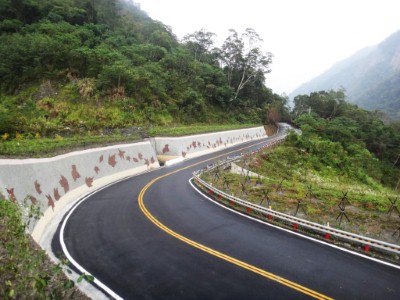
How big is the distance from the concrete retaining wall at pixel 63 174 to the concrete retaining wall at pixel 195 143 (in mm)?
3587

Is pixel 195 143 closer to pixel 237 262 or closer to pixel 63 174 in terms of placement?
pixel 63 174

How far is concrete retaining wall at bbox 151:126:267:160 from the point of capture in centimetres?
3181

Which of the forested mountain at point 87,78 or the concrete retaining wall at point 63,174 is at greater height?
the forested mountain at point 87,78

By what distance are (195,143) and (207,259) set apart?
26.5 metres

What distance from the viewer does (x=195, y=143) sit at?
35625 mm

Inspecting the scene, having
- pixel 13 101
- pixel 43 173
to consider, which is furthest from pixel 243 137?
pixel 43 173

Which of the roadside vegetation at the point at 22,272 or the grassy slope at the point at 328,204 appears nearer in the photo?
the roadside vegetation at the point at 22,272

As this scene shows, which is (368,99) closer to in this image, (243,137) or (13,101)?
(243,137)

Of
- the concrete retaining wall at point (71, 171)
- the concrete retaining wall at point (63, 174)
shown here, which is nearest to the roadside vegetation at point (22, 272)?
the concrete retaining wall at point (71, 171)

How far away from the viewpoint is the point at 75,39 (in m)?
38.4

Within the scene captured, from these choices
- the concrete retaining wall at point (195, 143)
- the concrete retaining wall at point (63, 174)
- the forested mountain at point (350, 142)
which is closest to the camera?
the concrete retaining wall at point (63, 174)

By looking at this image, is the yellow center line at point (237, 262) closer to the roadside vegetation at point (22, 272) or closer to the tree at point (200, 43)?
the roadside vegetation at point (22, 272)

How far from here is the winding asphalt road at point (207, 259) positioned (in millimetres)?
7863

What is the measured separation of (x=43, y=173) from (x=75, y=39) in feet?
99.9
